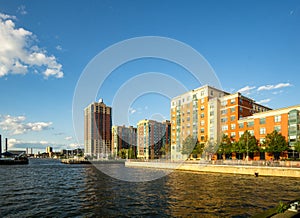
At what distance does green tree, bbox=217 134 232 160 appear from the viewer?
97.0 meters

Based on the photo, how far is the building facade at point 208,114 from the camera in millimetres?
107331

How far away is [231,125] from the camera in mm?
107062

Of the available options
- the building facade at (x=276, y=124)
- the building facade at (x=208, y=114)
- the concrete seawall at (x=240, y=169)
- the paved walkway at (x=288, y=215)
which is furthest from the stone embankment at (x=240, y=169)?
the paved walkway at (x=288, y=215)

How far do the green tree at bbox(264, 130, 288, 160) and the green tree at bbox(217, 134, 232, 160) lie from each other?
16.9 m

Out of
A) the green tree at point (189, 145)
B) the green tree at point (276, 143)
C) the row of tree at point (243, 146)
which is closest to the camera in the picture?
the green tree at point (276, 143)

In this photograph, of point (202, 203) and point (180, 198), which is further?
point (180, 198)

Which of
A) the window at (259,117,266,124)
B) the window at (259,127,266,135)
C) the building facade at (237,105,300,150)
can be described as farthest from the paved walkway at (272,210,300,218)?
the window at (259,117,266,124)

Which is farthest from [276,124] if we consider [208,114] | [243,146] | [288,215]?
[288,215]

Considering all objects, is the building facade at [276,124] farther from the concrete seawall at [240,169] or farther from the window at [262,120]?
the concrete seawall at [240,169]

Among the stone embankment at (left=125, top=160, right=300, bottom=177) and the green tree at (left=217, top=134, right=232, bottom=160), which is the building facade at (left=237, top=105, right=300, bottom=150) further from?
the stone embankment at (left=125, top=160, right=300, bottom=177)

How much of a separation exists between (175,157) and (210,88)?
4394 centimetres

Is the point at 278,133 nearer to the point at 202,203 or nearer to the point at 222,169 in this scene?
the point at 222,169

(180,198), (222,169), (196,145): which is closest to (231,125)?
(196,145)

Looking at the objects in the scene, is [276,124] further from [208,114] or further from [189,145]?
[189,145]
